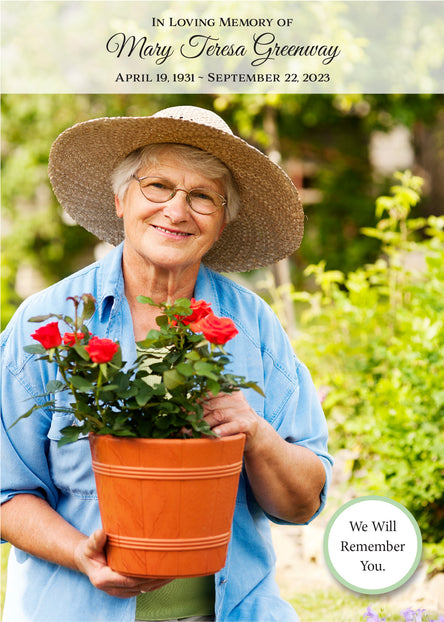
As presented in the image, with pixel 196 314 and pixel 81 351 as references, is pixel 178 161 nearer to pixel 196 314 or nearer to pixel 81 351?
pixel 196 314

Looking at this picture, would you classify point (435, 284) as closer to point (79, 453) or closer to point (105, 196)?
point (105, 196)

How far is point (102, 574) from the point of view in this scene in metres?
1.51

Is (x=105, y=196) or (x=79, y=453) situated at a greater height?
(x=105, y=196)

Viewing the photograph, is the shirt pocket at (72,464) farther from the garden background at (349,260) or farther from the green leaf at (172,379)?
Answer: the garden background at (349,260)

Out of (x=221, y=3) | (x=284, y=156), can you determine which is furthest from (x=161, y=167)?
(x=284, y=156)

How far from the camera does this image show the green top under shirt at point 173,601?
1.75 meters

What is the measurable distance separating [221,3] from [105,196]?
2.66 m

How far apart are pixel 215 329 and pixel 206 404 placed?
19 centimetres

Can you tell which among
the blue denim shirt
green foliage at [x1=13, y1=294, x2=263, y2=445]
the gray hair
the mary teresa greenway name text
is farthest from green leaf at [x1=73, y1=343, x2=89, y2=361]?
the mary teresa greenway name text

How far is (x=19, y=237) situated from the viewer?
33.0ft

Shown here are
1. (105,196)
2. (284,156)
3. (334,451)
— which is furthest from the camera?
(284,156)

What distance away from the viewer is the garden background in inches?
128

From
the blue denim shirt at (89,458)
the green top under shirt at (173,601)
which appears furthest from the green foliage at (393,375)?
the green top under shirt at (173,601)

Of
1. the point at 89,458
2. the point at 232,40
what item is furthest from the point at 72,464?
the point at 232,40
